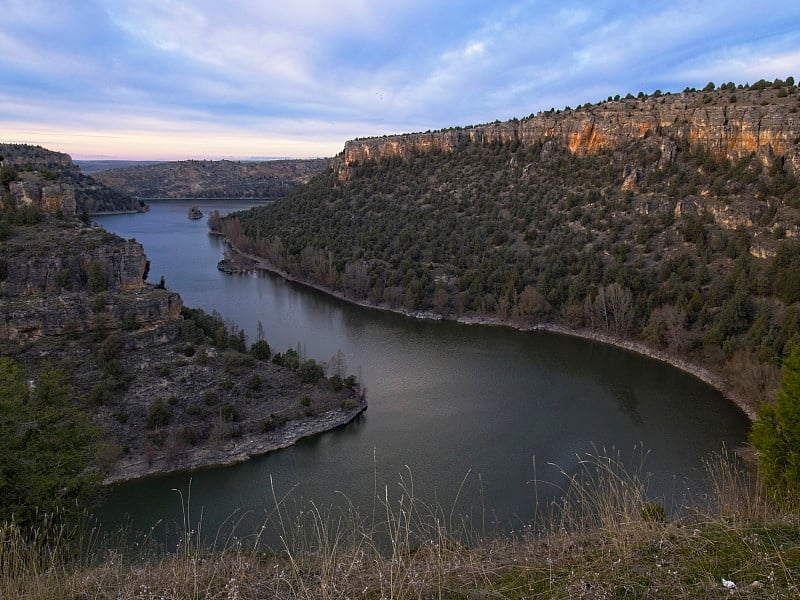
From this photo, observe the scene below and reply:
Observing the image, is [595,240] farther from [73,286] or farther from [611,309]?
[73,286]

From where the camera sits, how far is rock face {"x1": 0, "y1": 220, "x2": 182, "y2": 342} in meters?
15.8

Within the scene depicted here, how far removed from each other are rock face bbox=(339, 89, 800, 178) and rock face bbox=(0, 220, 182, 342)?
28.8 m

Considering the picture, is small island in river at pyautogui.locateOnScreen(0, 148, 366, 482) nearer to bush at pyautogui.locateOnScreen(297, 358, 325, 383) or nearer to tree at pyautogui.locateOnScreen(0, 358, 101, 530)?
bush at pyautogui.locateOnScreen(297, 358, 325, 383)

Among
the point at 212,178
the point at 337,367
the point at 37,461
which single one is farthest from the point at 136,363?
the point at 212,178

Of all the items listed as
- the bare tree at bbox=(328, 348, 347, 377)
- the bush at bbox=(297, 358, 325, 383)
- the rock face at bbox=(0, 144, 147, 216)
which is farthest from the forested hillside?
the rock face at bbox=(0, 144, 147, 216)

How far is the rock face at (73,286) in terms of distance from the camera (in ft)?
51.7

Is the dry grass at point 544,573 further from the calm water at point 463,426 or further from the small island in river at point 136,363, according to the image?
the small island in river at point 136,363

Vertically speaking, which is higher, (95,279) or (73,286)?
(95,279)

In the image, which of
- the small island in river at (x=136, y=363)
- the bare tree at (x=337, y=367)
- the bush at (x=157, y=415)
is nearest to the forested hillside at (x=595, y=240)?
the bare tree at (x=337, y=367)

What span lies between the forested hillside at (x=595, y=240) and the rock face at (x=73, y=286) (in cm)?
1570

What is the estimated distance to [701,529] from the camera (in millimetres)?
3969

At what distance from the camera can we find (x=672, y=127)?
3142 centimetres

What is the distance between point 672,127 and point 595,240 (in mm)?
8576

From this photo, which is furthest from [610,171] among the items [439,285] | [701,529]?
[701,529]
